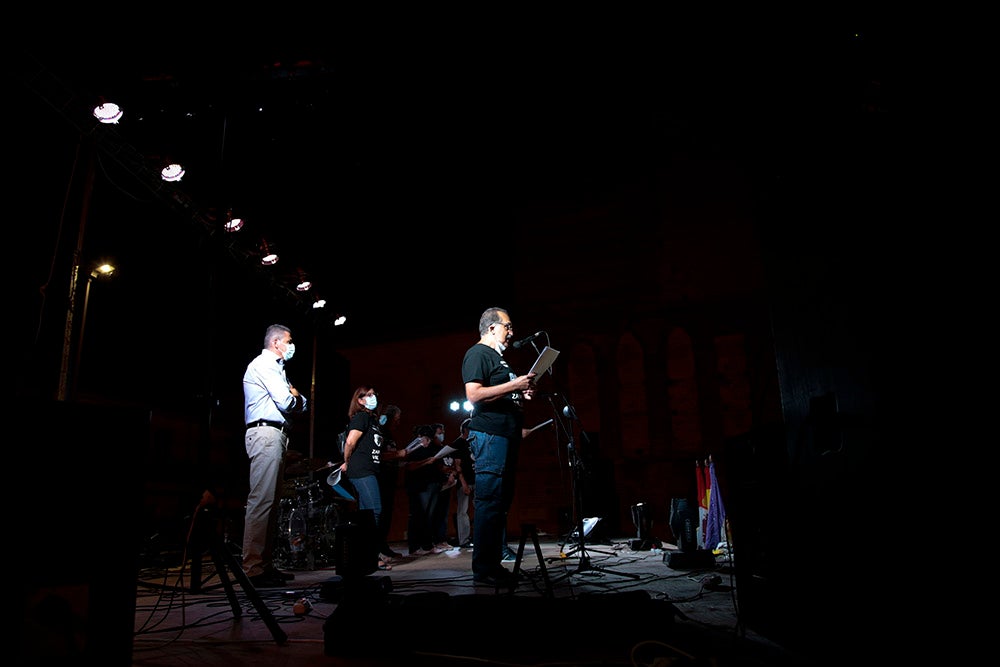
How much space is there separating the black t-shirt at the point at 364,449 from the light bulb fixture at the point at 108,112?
13.6 feet

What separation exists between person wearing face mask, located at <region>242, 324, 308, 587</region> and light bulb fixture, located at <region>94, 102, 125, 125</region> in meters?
3.35

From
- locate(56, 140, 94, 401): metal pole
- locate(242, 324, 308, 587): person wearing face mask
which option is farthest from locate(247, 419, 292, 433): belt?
locate(56, 140, 94, 401): metal pole

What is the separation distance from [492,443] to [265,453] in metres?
2.11

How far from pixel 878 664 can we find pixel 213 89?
153 inches

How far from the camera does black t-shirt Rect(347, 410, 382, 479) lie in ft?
20.1

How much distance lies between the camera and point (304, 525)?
6754 millimetres

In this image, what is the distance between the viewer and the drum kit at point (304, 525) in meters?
6.63

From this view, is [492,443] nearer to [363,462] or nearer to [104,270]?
[363,462]

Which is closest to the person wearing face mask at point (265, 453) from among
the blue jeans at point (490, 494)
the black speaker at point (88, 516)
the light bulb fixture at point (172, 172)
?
the blue jeans at point (490, 494)

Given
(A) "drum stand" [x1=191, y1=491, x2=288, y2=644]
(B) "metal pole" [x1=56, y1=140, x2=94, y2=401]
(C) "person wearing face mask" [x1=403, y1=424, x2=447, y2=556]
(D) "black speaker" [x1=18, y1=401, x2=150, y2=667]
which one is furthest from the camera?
(C) "person wearing face mask" [x1=403, y1=424, x2=447, y2=556]

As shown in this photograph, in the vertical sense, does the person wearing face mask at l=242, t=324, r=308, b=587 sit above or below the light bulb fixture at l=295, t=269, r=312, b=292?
below

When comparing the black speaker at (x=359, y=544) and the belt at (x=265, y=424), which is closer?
the black speaker at (x=359, y=544)

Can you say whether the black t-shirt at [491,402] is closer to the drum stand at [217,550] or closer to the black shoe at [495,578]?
the black shoe at [495,578]

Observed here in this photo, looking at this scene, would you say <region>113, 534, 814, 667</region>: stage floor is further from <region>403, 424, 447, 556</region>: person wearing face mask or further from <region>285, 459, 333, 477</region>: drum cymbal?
<region>403, 424, 447, 556</region>: person wearing face mask
